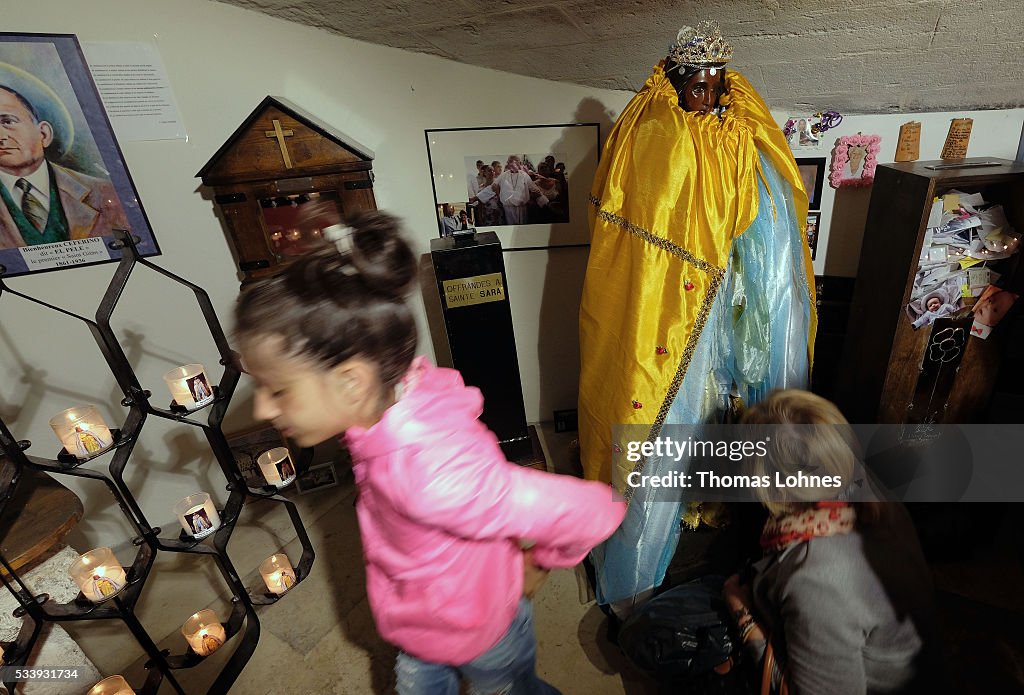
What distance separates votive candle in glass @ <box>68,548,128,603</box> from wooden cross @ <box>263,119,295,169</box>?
113 cm

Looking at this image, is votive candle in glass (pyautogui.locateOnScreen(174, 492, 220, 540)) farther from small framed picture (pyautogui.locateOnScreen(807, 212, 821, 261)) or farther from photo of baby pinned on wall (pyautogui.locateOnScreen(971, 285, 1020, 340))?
photo of baby pinned on wall (pyautogui.locateOnScreen(971, 285, 1020, 340))

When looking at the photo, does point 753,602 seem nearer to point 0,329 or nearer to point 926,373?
point 926,373

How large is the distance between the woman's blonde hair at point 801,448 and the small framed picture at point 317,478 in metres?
1.60

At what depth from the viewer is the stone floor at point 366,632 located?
4.20ft

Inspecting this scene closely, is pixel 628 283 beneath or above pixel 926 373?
above

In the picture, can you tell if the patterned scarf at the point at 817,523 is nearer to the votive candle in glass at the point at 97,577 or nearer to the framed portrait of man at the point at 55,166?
the votive candle in glass at the point at 97,577

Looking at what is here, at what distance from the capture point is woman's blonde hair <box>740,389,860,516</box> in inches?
33.9

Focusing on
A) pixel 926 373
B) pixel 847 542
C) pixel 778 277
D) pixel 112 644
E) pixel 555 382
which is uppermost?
pixel 778 277

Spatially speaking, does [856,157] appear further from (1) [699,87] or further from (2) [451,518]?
(2) [451,518]

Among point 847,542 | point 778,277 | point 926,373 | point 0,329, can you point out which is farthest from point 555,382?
point 0,329

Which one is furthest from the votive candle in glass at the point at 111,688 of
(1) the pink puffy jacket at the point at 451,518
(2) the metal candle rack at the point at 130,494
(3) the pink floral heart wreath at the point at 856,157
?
(3) the pink floral heart wreath at the point at 856,157

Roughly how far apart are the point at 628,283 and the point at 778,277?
14.0 inches

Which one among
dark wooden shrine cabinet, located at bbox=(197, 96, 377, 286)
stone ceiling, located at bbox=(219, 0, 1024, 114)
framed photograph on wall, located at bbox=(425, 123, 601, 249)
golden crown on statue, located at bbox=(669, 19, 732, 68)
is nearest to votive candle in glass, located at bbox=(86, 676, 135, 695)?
dark wooden shrine cabinet, located at bbox=(197, 96, 377, 286)

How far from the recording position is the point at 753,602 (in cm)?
102
